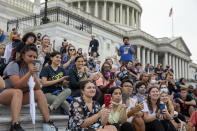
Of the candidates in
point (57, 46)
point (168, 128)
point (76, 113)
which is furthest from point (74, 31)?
point (76, 113)

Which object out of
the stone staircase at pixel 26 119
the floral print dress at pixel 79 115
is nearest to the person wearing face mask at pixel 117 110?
the floral print dress at pixel 79 115

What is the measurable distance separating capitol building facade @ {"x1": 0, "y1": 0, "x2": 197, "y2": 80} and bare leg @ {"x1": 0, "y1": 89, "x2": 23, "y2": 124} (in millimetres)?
8993

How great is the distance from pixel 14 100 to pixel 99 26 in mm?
32887

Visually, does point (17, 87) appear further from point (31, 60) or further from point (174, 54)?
point (174, 54)

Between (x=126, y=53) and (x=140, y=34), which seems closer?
(x=126, y=53)

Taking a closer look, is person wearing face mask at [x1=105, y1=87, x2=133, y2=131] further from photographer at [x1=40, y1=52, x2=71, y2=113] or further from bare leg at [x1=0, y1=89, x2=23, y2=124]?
bare leg at [x1=0, y1=89, x2=23, y2=124]

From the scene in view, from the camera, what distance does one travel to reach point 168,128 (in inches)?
215

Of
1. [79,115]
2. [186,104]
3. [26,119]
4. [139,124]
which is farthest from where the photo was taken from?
[186,104]

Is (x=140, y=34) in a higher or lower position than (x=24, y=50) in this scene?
higher

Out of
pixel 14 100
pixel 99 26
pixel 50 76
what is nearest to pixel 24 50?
pixel 14 100

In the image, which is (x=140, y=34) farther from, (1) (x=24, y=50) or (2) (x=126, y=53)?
(1) (x=24, y=50)

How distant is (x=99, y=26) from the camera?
3591 cm

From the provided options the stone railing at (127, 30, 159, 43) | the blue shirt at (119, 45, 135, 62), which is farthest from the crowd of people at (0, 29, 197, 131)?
the stone railing at (127, 30, 159, 43)

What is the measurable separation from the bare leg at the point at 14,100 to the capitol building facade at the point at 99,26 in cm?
899
